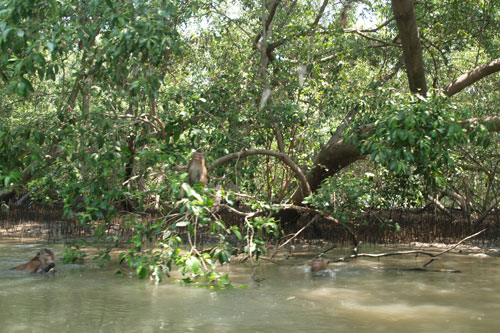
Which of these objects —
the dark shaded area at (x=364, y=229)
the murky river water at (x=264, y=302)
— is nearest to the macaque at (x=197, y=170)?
the murky river water at (x=264, y=302)

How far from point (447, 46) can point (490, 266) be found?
3.50m

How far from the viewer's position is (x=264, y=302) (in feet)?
16.1

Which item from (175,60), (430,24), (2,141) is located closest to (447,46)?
(430,24)

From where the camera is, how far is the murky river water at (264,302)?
4137 mm

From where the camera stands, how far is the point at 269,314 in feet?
14.7

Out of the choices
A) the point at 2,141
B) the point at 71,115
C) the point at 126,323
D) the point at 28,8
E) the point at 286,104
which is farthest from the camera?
the point at 286,104

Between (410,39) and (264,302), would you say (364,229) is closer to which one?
(410,39)

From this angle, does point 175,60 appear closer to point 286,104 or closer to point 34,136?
point 286,104

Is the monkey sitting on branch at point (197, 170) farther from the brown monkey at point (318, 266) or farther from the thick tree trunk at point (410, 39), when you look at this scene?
the thick tree trunk at point (410, 39)

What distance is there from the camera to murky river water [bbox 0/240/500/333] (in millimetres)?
4137

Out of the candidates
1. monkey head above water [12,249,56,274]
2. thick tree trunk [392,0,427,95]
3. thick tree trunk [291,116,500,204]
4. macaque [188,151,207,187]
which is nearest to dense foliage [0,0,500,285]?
macaque [188,151,207,187]

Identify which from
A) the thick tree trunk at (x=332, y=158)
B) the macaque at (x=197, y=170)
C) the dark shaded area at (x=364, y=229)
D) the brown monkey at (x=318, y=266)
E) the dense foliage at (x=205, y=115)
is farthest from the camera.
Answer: the dark shaded area at (x=364, y=229)

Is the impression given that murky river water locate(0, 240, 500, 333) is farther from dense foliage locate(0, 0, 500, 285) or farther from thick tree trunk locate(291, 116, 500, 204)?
thick tree trunk locate(291, 116, 500, 204)

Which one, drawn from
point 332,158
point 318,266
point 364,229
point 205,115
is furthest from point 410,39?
point 364,229
